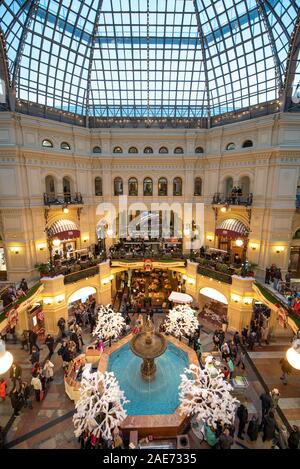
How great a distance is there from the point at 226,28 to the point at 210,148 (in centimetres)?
901

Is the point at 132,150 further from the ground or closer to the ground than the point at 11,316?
further from the ground

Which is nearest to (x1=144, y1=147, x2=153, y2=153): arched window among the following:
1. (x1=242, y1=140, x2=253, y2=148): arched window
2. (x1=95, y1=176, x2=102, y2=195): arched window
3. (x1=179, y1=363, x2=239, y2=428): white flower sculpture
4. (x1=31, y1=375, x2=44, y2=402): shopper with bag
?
(x1=95, y1=176, x2=102, y2=195): arched window

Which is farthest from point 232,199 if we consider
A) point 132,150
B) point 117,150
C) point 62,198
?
point 62,198

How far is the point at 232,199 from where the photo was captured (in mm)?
20125

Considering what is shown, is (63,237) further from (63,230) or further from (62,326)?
(62,326)

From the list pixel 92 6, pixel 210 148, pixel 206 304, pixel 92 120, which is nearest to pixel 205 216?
pixel 210 148

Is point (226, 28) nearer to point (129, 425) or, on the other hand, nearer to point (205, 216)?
point (205, 216)

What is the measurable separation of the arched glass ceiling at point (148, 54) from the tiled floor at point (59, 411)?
63.4ft

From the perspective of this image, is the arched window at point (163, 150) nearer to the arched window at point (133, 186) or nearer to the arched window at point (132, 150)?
the arched window at point (132, 150)

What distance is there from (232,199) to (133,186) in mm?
9522

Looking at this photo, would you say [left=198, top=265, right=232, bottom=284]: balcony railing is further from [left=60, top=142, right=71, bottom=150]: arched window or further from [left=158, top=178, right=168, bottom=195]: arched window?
[left=60, top=142, right=71, bottom=150]: arched window

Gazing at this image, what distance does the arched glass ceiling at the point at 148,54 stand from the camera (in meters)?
16.9

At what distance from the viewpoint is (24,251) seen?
1831 centimetres

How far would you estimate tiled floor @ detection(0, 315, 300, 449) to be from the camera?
938cm
